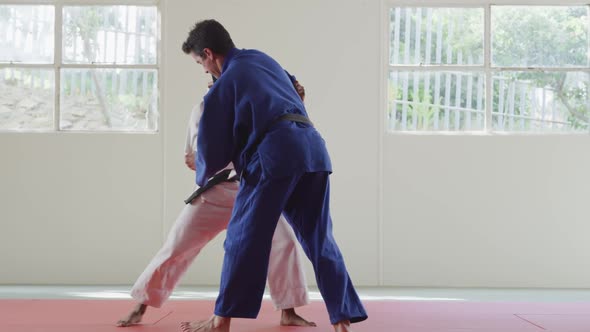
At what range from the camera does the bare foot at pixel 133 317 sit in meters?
3.42

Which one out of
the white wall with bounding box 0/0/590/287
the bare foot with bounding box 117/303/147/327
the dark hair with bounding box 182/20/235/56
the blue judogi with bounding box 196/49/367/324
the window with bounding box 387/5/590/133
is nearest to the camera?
the blue judogi with bounding box 196/49/367/324

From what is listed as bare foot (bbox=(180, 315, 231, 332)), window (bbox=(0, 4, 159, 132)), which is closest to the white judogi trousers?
bare foot (bbox=(180, 315, 231, 332))

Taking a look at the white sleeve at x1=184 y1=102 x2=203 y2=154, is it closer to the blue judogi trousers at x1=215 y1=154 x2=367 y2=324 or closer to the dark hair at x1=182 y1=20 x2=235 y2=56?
the dark hair at x1=182 y1=20 x2=235 y2=56

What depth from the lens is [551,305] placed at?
437 centimetres

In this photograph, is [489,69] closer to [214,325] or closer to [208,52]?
[208,52]

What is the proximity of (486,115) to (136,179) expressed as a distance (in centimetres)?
265

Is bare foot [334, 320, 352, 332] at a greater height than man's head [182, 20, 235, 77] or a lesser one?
lesser

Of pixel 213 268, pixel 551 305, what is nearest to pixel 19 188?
pixel 213 268

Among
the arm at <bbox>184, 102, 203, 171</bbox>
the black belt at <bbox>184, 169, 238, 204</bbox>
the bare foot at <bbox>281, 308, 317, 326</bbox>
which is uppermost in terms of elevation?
the arm at <bbox>184, 102, 203, 171</bbox>

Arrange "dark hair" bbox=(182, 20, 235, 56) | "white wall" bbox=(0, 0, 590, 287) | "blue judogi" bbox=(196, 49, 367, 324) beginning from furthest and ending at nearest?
"white wall" bbox=(0, 0, 590, 287), "dark hair" bbox=(182, 20, 235, 56), "blue judogi" bbox=(196, 49, 367, 324)

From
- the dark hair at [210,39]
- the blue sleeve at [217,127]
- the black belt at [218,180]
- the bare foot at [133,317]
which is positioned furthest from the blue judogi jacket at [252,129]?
the bare foot at [133,317]

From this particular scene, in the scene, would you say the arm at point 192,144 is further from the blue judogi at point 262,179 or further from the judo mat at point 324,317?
the judo mat at point 324,317

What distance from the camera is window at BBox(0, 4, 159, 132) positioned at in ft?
19.4

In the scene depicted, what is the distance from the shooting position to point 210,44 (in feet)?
10.0
